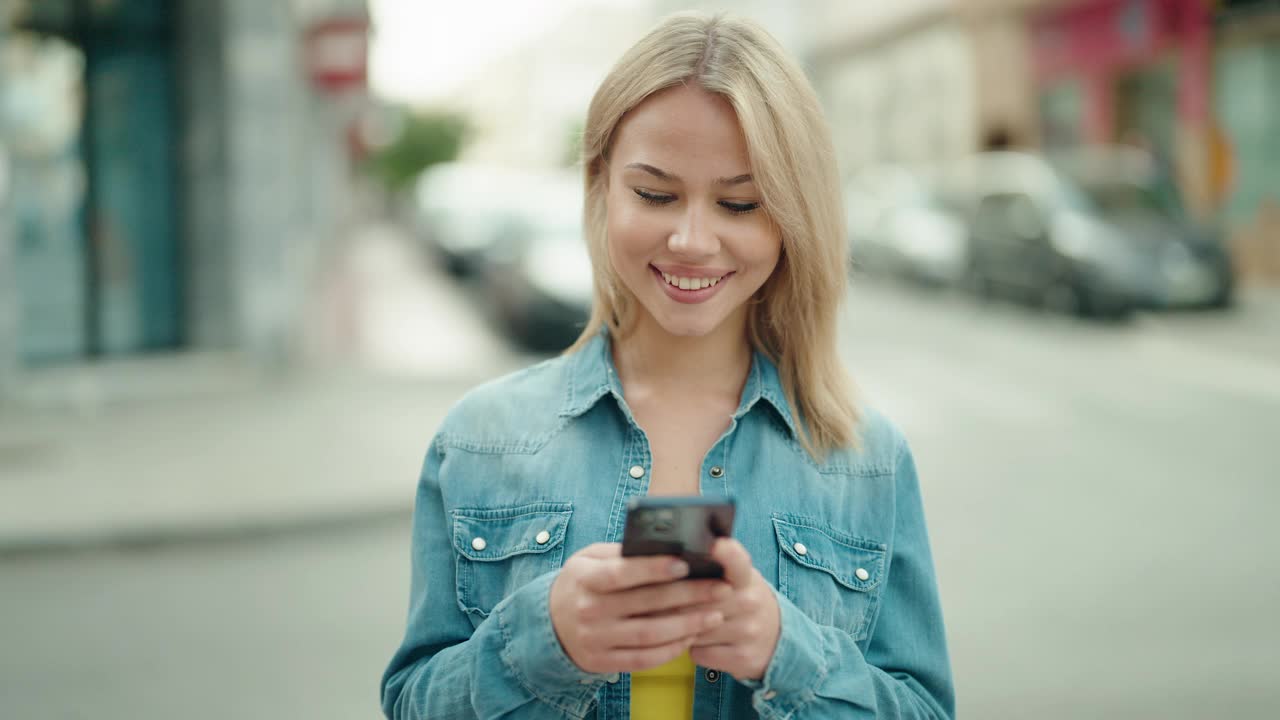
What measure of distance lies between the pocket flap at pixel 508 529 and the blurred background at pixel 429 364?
67cm


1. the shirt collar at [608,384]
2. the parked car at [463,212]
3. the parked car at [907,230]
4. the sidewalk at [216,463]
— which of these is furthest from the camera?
the parked car at [463,212]

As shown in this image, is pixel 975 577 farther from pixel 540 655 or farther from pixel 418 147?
pixel 418 147

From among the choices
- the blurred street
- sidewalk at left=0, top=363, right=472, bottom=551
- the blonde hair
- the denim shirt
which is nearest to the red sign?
sidewalk at left=0, top=363, right=472, bottom=551

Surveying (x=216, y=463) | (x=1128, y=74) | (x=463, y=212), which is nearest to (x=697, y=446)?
(x=216, y=463)

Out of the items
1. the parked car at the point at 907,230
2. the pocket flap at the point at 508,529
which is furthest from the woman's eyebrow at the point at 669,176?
the parked car at the point at 907,230

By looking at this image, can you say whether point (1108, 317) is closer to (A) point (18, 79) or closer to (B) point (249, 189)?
(B) point (249, 189)

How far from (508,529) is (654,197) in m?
0.51

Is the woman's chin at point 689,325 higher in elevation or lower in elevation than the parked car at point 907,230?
lower

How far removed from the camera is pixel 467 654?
1.82 metres

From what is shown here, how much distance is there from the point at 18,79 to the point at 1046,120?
22.3 meters

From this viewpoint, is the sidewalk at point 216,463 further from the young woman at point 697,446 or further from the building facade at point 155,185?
the young woman at point 697,446

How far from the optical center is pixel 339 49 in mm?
15820

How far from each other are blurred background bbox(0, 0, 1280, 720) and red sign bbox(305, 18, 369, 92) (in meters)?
0.04

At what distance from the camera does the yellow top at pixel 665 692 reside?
6.06 ft
